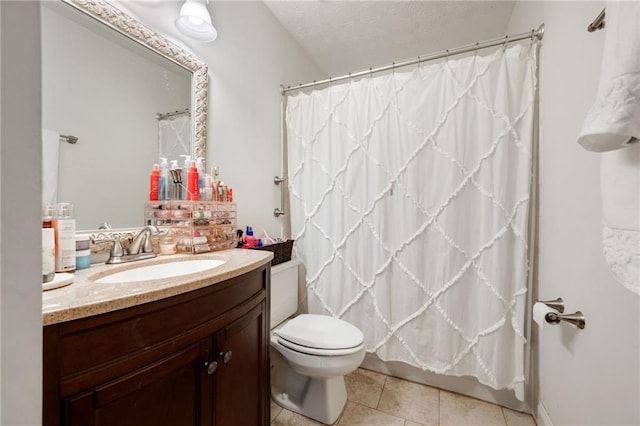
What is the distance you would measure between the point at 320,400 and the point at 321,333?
0.34 metres

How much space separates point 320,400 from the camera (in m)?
1.35

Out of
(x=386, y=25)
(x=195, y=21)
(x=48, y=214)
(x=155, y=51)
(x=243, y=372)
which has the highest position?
(x=386, y=25)

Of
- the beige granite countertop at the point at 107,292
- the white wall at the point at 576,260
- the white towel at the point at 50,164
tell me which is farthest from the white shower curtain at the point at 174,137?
the white wall at the point at 576,260

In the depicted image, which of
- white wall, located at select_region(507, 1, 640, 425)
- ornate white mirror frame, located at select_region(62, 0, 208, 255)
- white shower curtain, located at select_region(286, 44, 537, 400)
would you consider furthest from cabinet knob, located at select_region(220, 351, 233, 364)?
white wall, located at select_region(507, 1, 640, 425)

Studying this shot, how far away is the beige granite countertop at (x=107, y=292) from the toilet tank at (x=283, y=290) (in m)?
0.63

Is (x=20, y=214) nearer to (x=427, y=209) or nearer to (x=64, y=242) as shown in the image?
(x=64, y=242)

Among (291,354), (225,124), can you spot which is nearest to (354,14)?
(225,124)

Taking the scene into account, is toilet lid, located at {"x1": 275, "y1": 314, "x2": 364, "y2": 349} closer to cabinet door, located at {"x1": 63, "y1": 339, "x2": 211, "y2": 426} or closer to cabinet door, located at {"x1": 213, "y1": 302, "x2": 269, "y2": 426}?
cabinet door, located at {"x1": 213, "y1": 302, "x2": 269, "y2": 426}

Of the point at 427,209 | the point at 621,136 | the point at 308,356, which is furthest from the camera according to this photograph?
the point at 427,209

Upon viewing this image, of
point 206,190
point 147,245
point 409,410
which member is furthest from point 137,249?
point 409,410

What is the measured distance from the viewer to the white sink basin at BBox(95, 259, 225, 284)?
88cm

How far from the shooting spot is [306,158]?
1.84 metres

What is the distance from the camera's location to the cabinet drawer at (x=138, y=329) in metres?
0.50

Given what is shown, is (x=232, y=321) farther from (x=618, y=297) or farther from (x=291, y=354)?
(x=618, y=297)
